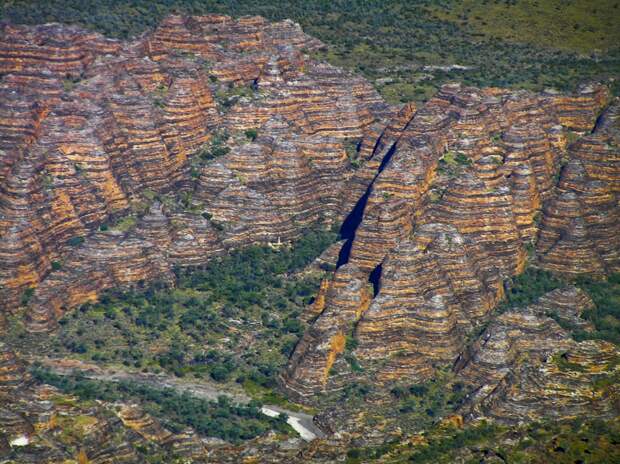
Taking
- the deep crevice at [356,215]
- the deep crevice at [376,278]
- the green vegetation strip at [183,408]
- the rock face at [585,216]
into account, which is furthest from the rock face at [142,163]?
the rock face at [585,216]

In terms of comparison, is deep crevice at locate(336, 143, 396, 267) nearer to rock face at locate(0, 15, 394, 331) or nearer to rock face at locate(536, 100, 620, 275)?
rock face at locate(0, 15, 394, 331)

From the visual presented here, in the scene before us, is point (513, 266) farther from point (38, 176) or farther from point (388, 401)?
point (38, 176)

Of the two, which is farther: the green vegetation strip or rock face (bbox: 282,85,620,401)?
rock face (bbox: 282,85,620,401)

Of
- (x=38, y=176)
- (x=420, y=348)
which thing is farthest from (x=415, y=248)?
(x=38, y=176)

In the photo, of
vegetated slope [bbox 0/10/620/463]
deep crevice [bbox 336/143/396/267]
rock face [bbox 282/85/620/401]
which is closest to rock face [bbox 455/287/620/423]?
vegetated slope [bbox 0/10/620/463]

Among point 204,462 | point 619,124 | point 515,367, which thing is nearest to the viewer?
point 204,462

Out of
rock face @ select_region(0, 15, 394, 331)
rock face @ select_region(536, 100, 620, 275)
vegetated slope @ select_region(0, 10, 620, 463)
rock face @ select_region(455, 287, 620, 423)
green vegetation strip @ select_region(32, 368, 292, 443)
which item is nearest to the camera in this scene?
rock face @ select_region(455, 287, 620, 423)

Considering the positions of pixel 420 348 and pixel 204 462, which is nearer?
pixel 204 462
